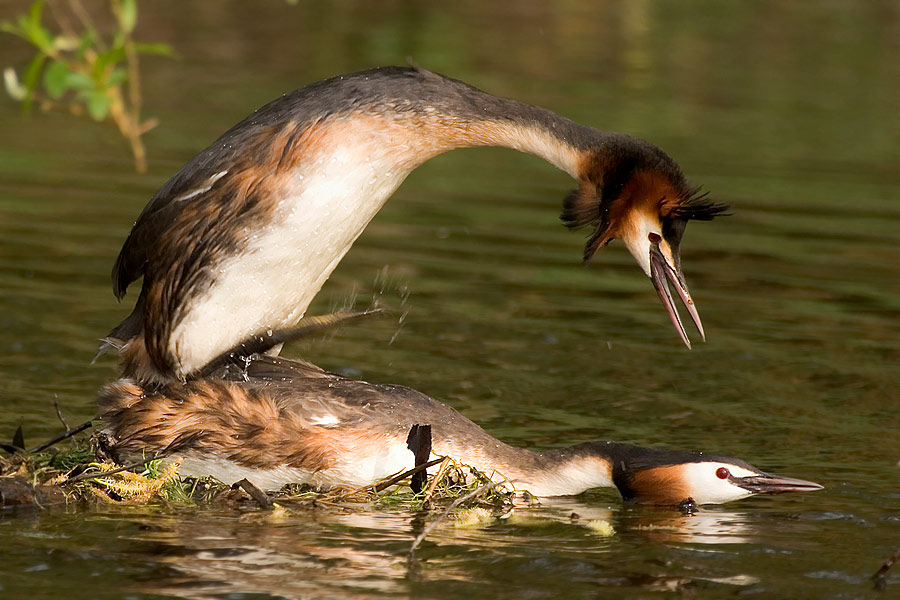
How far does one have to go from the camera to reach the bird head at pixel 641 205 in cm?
652

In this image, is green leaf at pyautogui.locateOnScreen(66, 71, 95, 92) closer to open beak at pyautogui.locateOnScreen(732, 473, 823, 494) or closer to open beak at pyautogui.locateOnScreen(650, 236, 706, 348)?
open beak at pyautogui.locateOnScreen(650, 236, 706, 348)

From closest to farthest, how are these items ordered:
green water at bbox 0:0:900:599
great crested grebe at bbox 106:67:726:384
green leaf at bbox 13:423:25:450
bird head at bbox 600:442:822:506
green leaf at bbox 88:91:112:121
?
1. green water at bbox 0:0:900:599
2. great crested grebe at bbox 106:67:726:384
3. green leaf at bbox 88:91:112:121
4. bird head at bbox 600:442:822:506
5. green leaf at bbox 13:423:25:450

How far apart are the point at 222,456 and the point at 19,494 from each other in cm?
84

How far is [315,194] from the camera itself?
20.8ft

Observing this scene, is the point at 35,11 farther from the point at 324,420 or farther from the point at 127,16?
the point at 324,420

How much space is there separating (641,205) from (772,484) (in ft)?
4.17

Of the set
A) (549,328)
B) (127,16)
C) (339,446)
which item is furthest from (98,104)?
(549,328)

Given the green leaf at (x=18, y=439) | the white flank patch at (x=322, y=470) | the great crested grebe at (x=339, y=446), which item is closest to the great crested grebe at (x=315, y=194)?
the great crested grebe at (x=339, y=446)

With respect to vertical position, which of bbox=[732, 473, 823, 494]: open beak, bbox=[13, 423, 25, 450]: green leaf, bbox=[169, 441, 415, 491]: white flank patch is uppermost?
bbox=[13, 423, 25, 450]: green leaf

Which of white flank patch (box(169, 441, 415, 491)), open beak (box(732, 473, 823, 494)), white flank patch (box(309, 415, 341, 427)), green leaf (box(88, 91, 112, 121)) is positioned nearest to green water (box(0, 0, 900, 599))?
open beak (box(732, 473, 823, 494))

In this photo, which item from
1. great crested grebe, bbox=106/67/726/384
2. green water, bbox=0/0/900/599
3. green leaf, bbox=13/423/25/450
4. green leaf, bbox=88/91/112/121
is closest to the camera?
green water, bbox=0/0/900/599

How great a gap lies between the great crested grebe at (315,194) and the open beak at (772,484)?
70cm

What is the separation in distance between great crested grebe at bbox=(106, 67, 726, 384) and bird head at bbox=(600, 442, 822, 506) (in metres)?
0.57

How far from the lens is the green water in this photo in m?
5.66
